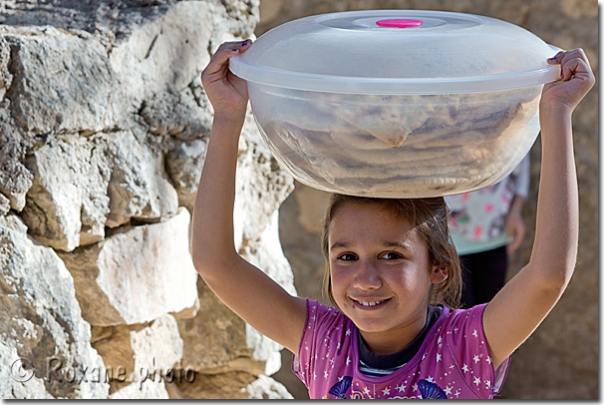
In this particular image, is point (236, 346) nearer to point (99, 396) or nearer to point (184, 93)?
point (99, 396)

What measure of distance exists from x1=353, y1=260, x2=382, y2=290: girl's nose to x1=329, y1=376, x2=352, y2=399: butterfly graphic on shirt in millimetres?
167

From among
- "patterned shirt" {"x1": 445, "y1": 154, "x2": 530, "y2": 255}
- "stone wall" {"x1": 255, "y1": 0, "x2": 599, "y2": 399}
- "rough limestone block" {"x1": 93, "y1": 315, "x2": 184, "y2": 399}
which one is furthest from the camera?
"stone wall" {"x1": 255, "y1": 0, "x2": 599, "y2": 399}

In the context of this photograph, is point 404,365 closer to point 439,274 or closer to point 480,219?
point 439,274

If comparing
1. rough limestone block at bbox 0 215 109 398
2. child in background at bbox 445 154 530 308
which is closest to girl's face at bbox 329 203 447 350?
rough limestone block at bbox 0 215 109 398

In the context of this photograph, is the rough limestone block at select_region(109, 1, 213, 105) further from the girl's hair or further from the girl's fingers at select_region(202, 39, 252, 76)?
the girl's hair

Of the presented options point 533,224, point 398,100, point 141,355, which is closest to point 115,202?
point 141,355

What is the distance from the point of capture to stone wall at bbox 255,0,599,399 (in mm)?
3373

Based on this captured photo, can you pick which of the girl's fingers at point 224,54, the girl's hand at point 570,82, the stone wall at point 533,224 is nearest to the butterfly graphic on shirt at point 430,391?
the girl's hand at point 570,82

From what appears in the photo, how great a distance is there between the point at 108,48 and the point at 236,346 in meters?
0.74

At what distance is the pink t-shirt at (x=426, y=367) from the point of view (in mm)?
1307

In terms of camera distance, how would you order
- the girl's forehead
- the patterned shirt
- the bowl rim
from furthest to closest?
the patterned shirt → the girl's forehead → the bowl rim

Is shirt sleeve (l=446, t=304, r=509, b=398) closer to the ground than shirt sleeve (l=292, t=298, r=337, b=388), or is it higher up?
higher up

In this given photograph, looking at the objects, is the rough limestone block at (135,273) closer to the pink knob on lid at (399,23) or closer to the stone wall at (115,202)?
the stone wall at (115,202)

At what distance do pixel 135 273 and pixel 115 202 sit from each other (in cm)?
15
